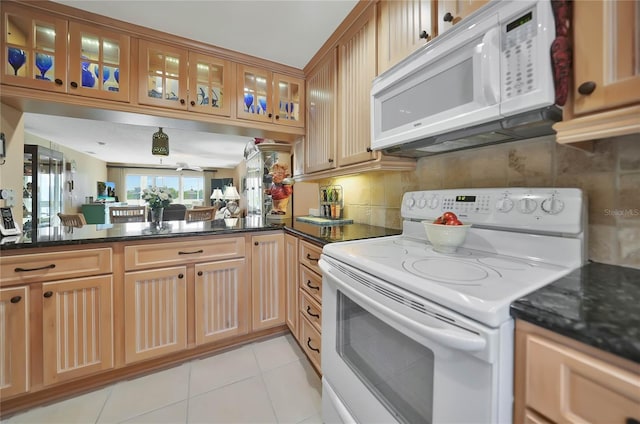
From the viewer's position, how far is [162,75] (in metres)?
1.81

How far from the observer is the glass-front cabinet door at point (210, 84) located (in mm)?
1893

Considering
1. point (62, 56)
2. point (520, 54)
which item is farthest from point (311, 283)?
point (62, 56)

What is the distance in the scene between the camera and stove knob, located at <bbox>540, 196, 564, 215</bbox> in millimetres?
832

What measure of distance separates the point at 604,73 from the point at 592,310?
594 millimetres

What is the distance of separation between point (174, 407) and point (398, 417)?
50.1 inches

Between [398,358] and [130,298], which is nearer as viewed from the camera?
[398,358]

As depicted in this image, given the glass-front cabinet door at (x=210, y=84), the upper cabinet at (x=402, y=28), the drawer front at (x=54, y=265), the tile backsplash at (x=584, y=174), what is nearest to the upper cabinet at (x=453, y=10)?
the upper cabinet at (x=402, y=28)

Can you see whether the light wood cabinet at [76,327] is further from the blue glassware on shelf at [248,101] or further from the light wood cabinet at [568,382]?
the light wood cabinet at [568,382]

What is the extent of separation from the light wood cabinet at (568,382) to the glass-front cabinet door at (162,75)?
2.28 meters

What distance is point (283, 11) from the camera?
1570 mm

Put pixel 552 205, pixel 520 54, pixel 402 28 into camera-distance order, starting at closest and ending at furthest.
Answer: pixel 520 54
pixel 552 205
pixel 402 28

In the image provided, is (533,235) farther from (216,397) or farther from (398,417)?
(216,397)

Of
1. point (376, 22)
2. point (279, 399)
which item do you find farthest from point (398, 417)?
point (376, 22)

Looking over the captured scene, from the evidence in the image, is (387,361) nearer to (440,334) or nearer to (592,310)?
(440,334)
